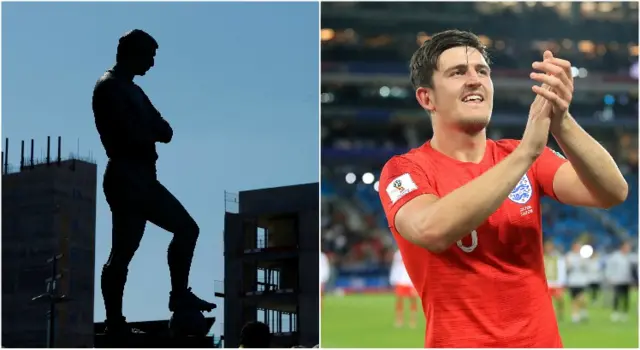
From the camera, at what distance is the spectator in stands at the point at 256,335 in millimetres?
3469

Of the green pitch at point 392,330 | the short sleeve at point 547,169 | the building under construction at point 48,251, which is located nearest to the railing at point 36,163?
the building under construction at point 48,251

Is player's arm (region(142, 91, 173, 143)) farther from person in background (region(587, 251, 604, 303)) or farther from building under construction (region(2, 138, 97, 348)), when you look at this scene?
person in background (region(587, 251, 604, 303))

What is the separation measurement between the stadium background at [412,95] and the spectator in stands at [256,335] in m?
20.8

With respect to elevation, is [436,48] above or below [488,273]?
above

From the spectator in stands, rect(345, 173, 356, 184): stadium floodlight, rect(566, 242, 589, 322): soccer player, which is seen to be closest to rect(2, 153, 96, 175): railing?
the spectator in stands

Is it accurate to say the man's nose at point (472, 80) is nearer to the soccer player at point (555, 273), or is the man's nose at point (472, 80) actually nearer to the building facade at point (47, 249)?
the building facade at point (47, 249)

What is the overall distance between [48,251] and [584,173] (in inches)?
79.5

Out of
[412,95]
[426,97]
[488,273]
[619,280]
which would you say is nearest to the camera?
[488,273]

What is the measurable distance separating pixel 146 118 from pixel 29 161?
46 cm

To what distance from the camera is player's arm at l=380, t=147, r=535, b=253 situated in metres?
2.02

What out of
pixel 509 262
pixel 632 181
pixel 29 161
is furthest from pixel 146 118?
pixel 632 181

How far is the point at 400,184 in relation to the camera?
88.0 inches

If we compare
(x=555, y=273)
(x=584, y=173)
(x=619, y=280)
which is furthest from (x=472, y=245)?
(x=619, y=280)

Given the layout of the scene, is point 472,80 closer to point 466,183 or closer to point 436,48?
point 436,48
